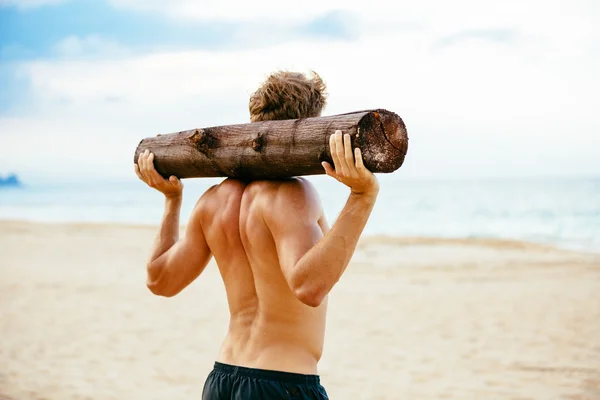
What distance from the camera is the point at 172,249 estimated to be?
2.98 meters

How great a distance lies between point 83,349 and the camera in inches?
370

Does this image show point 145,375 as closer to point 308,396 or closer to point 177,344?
point 177,344

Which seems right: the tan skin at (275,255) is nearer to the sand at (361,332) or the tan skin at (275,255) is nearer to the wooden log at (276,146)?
the wooden log at (276,146)

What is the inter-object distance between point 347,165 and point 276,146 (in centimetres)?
33

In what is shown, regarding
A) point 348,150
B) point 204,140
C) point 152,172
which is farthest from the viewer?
point 152,172

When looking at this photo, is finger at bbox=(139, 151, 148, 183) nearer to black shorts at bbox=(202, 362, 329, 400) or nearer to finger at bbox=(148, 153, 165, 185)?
finger at bbox=(148, 153, 165, 185)

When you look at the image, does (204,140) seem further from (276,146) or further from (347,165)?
(347,165)

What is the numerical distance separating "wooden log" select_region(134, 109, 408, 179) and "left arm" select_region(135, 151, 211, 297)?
2.1 inches

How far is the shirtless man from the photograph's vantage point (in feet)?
7.99

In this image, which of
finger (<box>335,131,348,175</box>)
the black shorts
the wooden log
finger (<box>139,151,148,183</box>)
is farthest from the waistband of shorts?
finger (<box>139,151,148,183</box>)

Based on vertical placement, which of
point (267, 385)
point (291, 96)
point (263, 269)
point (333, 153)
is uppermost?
point (291, 96)

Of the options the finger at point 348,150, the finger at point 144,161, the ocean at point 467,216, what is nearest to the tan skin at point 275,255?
the finger at point 348,150

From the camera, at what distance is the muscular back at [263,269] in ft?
8.45

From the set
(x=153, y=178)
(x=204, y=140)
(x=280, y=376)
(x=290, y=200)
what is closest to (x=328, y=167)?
(x=290, y=200)
